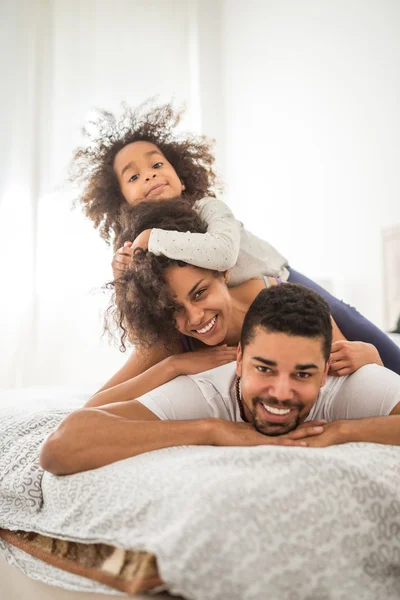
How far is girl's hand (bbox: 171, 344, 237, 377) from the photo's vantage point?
171cm

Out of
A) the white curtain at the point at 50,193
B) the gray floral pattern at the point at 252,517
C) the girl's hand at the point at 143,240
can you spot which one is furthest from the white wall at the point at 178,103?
the gray floral pattern at the point at 252,517

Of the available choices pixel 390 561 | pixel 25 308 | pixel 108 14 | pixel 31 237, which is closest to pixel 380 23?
pixel 108 14

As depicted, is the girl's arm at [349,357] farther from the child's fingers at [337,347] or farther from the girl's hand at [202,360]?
the girl's hand at [202,360]

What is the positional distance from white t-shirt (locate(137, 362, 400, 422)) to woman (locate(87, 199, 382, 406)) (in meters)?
0.08

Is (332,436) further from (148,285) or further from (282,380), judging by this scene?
(148,285)

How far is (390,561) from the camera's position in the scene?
1036 millimetres

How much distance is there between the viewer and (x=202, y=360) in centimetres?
173

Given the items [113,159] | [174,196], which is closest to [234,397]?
[174,196]

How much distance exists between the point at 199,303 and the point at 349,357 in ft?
1.44

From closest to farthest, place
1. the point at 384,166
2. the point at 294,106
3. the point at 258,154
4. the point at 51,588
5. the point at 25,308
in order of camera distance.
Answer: the point at 51,588
the point at 384,166
the point at 25,308
the point at 294,106
the point at 258,154

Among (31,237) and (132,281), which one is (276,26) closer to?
(31,237)

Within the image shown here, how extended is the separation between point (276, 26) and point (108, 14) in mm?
1291

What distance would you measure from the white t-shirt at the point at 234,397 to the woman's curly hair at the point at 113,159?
1001 millimetres

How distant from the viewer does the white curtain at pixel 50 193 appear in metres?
4.10
